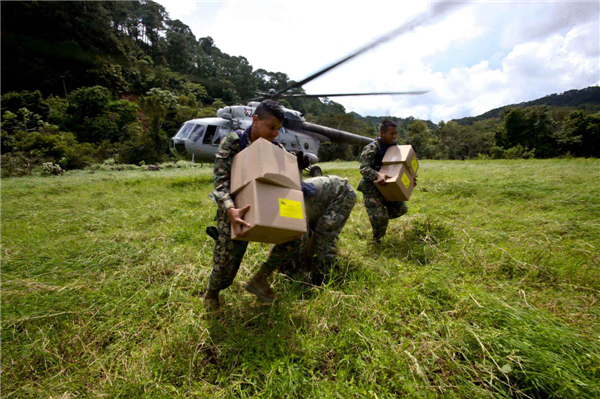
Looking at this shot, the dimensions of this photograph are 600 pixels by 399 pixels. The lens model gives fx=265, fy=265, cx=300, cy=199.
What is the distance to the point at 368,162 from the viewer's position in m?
3.71

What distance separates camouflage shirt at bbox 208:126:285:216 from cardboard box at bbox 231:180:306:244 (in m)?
0.15

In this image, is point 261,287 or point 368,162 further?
point 368,162

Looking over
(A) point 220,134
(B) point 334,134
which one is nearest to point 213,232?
(A) point 220,134

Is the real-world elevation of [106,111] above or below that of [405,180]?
above

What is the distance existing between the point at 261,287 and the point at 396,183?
2.07 meters

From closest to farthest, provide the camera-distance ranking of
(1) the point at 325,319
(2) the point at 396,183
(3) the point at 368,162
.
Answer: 1. (1) the point at 325,319
2. (2) the point at 396,183
3. (3) the point at 368,162

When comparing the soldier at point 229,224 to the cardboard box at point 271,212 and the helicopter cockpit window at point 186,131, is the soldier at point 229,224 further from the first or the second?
the helicopter cockpit window at point 186,131

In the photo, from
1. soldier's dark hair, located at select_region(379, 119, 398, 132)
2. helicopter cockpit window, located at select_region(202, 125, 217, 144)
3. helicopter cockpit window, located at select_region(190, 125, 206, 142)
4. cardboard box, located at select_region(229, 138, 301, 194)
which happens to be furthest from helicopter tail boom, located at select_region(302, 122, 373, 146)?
cardboard box, located at select_region(229, 138, 301, 194)

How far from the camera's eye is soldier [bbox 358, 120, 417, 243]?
3488 mm

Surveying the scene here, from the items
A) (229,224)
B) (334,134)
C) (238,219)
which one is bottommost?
(229,224)

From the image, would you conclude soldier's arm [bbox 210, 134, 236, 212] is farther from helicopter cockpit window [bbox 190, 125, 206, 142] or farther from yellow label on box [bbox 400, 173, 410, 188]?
helicopter cockpit window [bbox 190, 125, 206, 142]

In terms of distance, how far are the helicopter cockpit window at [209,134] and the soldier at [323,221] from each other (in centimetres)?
796

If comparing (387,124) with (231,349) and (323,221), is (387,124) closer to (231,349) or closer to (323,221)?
(323,221)

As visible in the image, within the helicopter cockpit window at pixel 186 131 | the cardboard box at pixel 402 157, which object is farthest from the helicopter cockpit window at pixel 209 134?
the cardboard box at pixel 402 157
